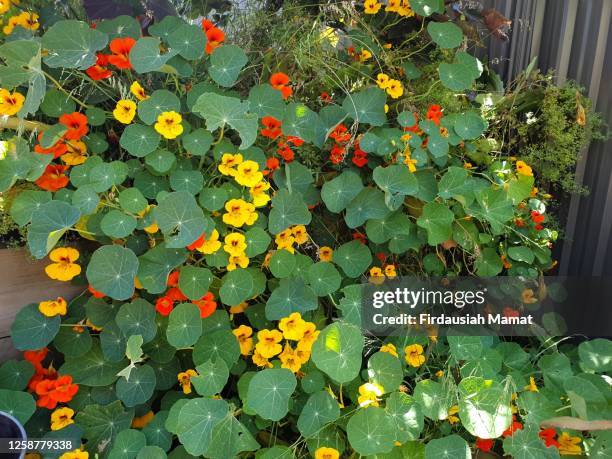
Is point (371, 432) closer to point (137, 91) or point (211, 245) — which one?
point (211, 245)

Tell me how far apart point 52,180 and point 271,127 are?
57cm

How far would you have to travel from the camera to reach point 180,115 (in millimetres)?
1288

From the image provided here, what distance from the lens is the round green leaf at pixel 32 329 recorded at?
49.7 inches

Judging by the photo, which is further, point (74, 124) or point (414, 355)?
point (414, 355)

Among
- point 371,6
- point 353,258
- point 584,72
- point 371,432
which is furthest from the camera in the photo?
point 584,72

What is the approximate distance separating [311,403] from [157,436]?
0.37 metres

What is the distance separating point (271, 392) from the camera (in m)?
1.15

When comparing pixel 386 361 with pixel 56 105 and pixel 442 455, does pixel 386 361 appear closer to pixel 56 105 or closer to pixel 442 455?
pixel 442 455

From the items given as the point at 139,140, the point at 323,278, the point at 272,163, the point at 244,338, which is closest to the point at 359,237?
the point at 323,278

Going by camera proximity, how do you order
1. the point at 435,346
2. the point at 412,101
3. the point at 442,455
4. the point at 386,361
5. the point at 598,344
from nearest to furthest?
the point at 442,455
the point at 386,361
the point at 598,344
the point at 435,346
the point at 412,101

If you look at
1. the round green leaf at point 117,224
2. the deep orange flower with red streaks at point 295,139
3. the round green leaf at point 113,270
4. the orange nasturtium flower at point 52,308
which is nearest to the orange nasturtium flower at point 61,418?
the orange nasturtium flower at point 52,308

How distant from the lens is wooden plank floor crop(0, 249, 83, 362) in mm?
1388

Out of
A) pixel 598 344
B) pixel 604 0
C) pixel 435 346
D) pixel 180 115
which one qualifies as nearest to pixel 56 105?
pixel 180 115

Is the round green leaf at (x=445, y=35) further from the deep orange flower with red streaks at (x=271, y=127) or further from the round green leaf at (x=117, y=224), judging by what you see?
the round green leaf at (x=117, y=224)
